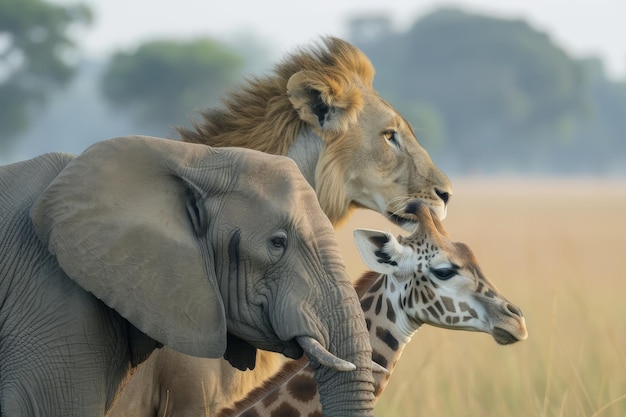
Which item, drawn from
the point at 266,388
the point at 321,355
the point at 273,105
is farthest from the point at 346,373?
the point at 273,105

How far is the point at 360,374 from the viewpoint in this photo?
12.8 ft

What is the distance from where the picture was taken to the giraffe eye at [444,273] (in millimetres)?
5074

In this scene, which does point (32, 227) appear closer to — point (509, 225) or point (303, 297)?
point (303, 297)

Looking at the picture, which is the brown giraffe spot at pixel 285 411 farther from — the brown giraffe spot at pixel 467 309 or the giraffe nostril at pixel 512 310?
the giraffe nostril at pixel 512 310

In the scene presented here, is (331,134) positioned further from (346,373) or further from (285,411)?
(346,373)

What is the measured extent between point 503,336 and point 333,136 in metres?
1.53

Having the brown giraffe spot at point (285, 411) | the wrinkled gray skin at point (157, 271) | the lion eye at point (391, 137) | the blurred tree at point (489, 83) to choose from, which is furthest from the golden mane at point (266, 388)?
the blurred tree at point (489, 83)

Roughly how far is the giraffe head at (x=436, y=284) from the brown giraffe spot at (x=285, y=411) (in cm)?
63

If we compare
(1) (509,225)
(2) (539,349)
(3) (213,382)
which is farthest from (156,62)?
(3) (213,382)

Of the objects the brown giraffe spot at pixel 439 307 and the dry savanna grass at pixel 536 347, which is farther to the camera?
the dry savanna grass at pixel 536 347

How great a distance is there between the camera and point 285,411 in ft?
15.9

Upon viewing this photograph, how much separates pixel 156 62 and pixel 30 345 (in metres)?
51.2

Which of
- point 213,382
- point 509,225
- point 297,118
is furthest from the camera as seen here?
point 509,225

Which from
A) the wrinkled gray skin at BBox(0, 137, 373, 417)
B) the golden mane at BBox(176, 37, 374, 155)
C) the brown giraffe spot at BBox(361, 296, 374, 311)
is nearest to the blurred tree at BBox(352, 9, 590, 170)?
the golden mane at BBox(176, 37, 374, 155)
